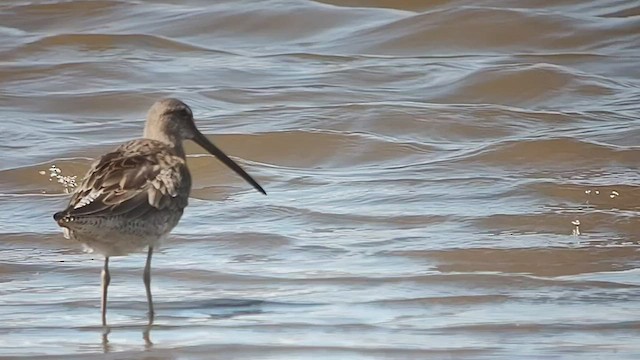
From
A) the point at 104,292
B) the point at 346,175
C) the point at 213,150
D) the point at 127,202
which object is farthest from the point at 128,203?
Answer: the point at 346,175

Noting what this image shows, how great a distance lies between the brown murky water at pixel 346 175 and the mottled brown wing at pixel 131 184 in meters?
0.47

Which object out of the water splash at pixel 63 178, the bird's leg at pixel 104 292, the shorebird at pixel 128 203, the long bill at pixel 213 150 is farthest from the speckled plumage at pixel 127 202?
the water splash at pixel 63 178

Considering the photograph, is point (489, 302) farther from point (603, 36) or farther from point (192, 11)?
point (192, 11)

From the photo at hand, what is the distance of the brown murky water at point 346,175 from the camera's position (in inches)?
265

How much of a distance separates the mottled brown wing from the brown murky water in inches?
18.5

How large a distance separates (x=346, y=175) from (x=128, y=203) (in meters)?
3.67

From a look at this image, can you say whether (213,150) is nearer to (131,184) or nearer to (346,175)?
(131,184)

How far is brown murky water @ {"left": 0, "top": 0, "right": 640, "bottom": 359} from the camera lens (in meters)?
6.73

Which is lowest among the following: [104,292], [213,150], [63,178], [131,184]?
[63,178]

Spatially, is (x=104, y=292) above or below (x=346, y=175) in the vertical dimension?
above

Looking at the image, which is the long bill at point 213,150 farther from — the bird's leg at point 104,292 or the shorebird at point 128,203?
the bird's leg at point 104,292

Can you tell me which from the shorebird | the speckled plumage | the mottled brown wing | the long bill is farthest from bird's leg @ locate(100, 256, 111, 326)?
the long bill

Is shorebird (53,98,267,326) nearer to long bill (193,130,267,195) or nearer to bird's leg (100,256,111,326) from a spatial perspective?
bird's leg (100,256,111,326)

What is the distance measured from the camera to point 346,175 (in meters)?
10.7
